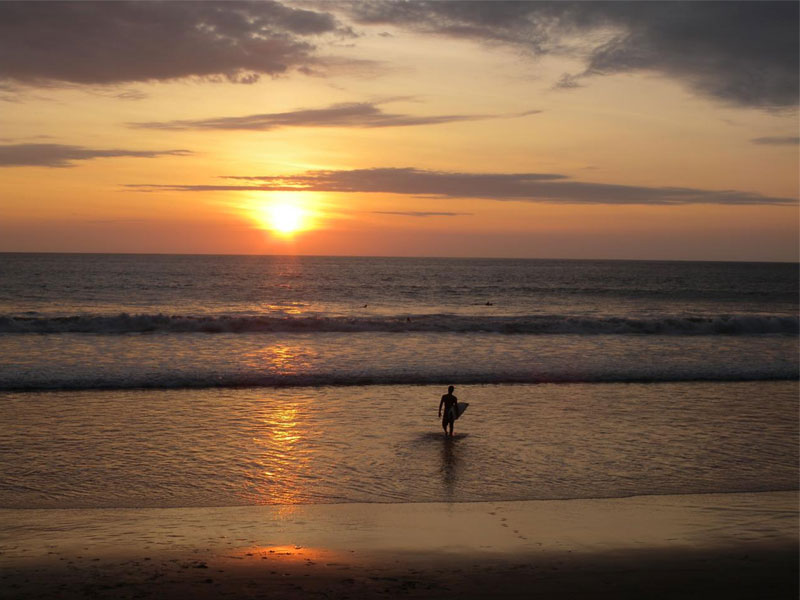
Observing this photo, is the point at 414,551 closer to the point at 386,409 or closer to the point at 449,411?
the point at 449,411

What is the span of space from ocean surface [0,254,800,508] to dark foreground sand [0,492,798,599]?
2.39ft

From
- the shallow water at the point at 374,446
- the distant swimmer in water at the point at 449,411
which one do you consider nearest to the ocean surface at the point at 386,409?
the shallow water at the point at 374,446

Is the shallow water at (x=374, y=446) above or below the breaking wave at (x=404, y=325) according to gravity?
below

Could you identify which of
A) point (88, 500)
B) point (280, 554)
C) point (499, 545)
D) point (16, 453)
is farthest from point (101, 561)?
point (16, 453)

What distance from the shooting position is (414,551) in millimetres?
7582

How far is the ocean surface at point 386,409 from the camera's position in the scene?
34.0 feet

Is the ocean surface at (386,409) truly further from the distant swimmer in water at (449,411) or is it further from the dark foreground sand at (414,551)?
the dark foreground sand at (414,551)

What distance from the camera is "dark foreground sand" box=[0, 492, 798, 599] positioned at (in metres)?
6.65

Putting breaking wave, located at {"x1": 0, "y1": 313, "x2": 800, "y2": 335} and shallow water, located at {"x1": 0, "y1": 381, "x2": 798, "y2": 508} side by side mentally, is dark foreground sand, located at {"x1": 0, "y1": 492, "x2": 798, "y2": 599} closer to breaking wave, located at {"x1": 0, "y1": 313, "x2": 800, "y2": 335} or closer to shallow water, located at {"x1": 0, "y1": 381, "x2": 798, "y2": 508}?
shallow water, located at {"x1": 0, "y1": 381, "x2": 798, "y2": 508}

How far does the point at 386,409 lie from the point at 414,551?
8.07 meters

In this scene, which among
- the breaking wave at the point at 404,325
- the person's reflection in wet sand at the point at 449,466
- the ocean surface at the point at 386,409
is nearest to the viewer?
the person's reflection in wet sand at the point at 449,466

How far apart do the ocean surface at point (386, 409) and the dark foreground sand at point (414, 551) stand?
2.39 feet

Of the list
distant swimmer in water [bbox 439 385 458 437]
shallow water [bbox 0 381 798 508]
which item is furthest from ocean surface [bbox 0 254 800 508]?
distant swimmer in water [bbox 439 385 458 437]

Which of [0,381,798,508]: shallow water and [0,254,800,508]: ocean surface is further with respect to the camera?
[0,254,800,508]: ocean surface
